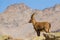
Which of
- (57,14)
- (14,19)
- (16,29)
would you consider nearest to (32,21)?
(16,29)

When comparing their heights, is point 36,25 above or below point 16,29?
above

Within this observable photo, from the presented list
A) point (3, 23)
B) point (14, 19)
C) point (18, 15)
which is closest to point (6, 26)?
point (3, 23)

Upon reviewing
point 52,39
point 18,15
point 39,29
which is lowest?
point 18,15

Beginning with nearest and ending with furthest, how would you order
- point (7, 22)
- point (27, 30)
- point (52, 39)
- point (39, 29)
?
point (52, 39) < point (39, 29) < point (27, 30) < point (7, 22)

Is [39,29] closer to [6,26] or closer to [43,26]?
[43,26]

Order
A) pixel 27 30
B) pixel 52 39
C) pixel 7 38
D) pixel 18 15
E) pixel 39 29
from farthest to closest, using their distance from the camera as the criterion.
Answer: pixel 18 15
pixel 27 30
pixel 39 29
pixel 7 38
pixel 52 39

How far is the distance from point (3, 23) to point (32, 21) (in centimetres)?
15231

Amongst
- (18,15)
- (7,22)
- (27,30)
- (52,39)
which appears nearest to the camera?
(52,39)

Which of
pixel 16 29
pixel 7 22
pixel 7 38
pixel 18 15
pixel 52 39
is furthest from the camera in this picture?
pixel 18 15

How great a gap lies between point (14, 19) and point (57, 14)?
122 feet

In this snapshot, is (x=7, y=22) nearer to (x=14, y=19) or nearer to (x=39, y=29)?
(x=14, y=19)

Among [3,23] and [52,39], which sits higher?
[52,39]

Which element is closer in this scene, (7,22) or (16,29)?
(16,29)

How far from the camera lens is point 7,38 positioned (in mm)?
13617
